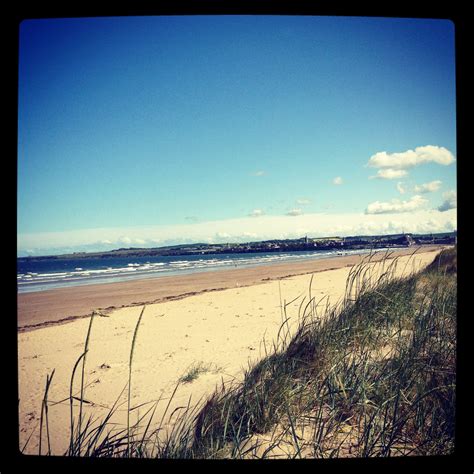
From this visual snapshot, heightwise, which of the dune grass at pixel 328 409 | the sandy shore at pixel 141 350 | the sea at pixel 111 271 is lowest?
the sea at pixel 111 271

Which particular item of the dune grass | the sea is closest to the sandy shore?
the dune grass

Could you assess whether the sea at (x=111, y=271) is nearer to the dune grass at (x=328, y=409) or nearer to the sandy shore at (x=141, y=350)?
the sandy shore at (x=141, y=350)

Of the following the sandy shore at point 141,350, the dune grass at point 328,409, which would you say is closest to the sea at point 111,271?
the sandy shore at point 141,350

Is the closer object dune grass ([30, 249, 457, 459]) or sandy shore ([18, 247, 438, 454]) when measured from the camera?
dune grass ([30, 249, 457, 459])

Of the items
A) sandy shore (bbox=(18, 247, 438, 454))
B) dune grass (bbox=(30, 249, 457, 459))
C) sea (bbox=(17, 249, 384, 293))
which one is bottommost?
sea (bbox=(17, 249, 384, 293))

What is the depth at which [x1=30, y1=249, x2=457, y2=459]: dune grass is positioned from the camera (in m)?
1.52

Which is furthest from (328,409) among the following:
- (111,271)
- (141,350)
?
(111,271)

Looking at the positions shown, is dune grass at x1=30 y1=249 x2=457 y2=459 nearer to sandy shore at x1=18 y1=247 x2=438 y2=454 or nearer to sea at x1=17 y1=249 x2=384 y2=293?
sandy shore at x1=18 y1=247 x2=438 y2=454

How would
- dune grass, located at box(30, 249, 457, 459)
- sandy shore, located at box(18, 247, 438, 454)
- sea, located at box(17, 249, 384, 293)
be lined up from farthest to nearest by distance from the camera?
1. sea, located at box(17, 249, 384, 293)
2. sandy shore, located at box(18, 247, 438, 454)
3. dune grass, located at box(30, 249, 457, 459)

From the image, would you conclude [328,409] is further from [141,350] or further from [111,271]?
[111,271]

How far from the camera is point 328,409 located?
181cm

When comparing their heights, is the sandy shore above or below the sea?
above

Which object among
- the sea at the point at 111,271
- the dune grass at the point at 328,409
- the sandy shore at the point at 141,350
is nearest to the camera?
the dune grass at the point at 328,409

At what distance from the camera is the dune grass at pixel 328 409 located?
1.52 metres
